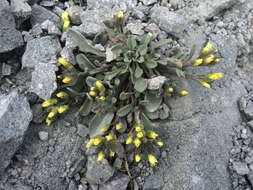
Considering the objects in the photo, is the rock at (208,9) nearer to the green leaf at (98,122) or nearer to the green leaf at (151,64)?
the green leaf at (151,64)

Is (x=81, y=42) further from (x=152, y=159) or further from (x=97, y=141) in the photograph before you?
(x=152, y=159)

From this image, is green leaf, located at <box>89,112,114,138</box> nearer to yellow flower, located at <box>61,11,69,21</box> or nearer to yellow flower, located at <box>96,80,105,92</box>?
yellow flower, located at <box>96,80,105,92</box>

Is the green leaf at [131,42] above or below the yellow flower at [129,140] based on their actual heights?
above

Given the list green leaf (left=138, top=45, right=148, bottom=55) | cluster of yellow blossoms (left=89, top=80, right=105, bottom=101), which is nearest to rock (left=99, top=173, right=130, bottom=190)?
cluster of yellow blossoms (left=89, top=80, right=105, bottom=101)

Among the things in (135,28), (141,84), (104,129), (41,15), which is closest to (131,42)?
(135,28)

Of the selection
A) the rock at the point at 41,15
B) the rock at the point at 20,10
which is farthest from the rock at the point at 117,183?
the rock at the point at 20,10
